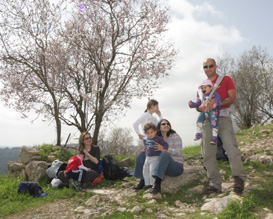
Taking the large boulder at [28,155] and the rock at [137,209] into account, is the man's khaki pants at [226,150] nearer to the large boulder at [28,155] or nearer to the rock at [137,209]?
the rock at [137,209]

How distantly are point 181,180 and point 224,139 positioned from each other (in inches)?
69.1

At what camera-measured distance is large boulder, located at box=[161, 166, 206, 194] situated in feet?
18.1

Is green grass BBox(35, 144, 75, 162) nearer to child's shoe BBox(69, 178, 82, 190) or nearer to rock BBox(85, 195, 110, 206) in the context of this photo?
child's shoe BBox(69, 178, 82, 190)

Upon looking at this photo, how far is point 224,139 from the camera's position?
4.73m

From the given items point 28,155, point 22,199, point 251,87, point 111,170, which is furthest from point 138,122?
point 251,87

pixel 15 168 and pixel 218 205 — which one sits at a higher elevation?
pixel 15 168

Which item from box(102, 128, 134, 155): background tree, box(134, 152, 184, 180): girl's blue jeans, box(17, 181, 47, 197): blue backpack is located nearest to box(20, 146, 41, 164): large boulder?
box(17, 181, 47, 197): blue backpack

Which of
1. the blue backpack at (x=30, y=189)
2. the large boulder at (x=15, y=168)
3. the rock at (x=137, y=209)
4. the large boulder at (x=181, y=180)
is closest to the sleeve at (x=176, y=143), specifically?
the large boulder at (x=181, y=180)

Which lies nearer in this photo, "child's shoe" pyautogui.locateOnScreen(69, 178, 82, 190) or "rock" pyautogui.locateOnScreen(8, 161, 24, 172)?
"child's shoe" pyautogui.locateOnScreen(69, 178, 82, 190)

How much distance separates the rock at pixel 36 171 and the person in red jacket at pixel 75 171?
2.05 metres

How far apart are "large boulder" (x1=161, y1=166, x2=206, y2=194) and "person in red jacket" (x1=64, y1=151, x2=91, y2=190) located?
2.51 metres

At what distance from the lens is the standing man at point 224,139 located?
179 inches

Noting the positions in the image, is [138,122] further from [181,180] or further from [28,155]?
[28,155]

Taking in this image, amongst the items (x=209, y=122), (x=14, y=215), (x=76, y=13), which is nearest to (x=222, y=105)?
(x=209, y=122)
